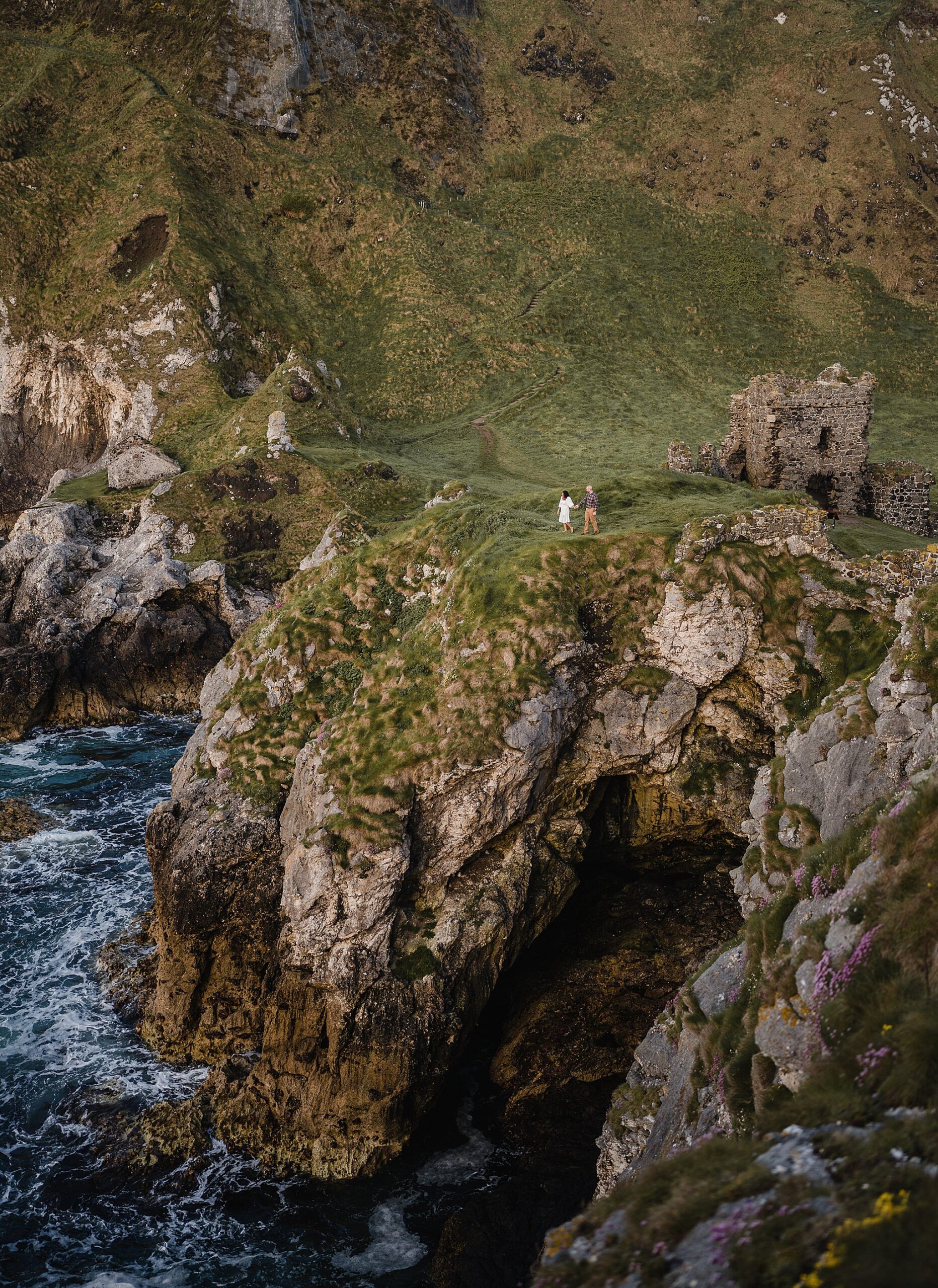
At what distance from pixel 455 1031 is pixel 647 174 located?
112m

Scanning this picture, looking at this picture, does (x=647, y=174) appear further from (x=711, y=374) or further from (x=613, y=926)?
(x=613, y=926)

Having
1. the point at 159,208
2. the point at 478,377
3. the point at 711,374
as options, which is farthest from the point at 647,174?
the point at 159,208

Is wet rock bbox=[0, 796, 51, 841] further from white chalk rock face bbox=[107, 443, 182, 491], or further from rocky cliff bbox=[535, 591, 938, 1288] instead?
white chalk rock face bbox=[107, 443, 182, 491]

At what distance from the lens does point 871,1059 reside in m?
7.68

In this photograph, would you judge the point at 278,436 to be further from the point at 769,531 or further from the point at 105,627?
the point at 769,531

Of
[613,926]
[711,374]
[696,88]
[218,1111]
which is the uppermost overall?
[696,88]

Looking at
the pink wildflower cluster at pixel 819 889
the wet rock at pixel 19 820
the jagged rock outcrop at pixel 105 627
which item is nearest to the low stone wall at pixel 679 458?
the jagged rock outcrop at pixel 105 627

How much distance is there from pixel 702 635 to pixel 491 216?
303 ft

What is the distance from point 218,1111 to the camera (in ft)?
64.4

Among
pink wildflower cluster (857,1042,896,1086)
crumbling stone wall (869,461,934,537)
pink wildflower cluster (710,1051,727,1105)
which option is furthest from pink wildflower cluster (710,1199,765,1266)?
crumbling stone wall (869,461,934,537)

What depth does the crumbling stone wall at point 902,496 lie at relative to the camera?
3756 centimetres

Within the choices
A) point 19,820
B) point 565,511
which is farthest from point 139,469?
point 565,511

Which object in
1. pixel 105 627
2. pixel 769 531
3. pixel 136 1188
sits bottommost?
pixel 136 1188

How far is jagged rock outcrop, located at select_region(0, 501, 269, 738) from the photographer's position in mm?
43719
